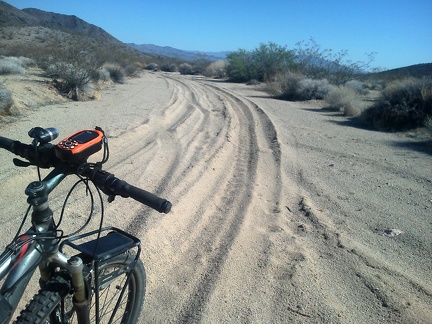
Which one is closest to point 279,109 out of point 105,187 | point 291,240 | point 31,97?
point 31,97

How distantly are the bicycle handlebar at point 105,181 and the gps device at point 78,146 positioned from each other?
92mm

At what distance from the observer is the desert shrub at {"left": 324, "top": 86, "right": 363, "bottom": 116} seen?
1423 centimetres

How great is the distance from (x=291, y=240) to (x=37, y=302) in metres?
3.04

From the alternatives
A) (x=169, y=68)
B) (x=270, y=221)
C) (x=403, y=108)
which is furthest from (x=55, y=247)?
(x=169, y=68)

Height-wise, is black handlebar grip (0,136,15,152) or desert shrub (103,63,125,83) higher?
black handlebar grip (0,136,15,152)

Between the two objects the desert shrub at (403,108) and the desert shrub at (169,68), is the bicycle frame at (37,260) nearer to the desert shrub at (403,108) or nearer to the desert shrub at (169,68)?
the desert shrub at (403,108)

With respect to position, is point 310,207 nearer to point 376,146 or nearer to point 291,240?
point 291,240

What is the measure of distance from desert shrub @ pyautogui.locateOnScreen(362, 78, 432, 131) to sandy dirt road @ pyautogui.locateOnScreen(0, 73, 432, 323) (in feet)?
7.85

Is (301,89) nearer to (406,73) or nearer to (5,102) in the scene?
(5,102)

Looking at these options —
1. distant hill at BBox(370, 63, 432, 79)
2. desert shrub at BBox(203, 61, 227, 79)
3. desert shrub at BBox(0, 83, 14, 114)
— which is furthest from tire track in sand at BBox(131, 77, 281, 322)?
desert shrub at BBox(203, 61, 227, 79)

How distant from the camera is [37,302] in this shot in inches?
63.5

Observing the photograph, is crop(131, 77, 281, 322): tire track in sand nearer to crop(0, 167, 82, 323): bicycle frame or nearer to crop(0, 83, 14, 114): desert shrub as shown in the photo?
crop(0, 167, 82, 323): bicycle frame

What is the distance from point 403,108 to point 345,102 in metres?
3.25

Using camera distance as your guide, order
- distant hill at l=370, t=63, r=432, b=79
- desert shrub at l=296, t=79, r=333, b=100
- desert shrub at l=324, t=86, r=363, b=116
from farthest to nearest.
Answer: distant hill at l=370, t=63, r=432, b=79 → desert shrub at l=296, t=79, r=333, b=100 → desert shrub at l=324, t=86, r=363, b=116
